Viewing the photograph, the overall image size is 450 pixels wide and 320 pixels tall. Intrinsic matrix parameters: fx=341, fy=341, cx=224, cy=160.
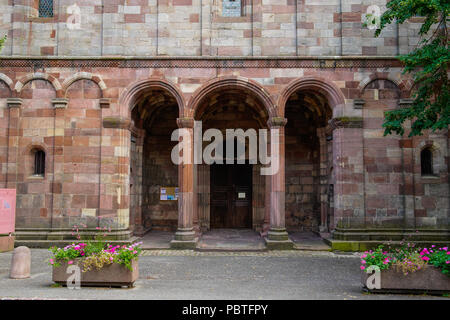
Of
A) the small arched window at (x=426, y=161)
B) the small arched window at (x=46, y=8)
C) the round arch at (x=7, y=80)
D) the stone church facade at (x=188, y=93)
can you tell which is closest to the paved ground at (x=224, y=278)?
the stone church facade at (x=188, y=93)

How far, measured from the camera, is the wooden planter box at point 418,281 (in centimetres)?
658

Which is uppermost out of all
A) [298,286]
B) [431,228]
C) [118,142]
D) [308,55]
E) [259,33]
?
[259,33]

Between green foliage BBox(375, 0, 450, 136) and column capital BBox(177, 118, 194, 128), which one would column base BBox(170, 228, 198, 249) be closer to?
column capital BBox(177, 118, 194, 128)

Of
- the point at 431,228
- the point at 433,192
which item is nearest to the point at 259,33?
the point at 433,192

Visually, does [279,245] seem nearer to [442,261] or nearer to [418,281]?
A: [418,281]

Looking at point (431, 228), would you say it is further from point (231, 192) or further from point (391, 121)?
point (231, 192)

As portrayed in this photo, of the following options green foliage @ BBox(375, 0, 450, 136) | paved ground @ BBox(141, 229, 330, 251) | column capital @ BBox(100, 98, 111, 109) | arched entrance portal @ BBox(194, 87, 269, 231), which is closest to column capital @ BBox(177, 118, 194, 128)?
column capital @ BBox(100, 98, 111, 109)

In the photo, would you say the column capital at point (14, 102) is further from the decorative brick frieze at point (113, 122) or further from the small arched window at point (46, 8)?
the small arched window at point (46, 8)

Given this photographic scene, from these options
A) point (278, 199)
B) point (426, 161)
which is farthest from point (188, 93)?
point (426, 161)

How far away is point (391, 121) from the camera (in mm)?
9805

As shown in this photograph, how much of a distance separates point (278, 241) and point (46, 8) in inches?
483

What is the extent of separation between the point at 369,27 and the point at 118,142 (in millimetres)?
9950

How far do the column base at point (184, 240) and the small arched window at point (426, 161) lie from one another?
8.57m

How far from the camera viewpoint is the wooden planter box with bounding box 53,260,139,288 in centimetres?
698
